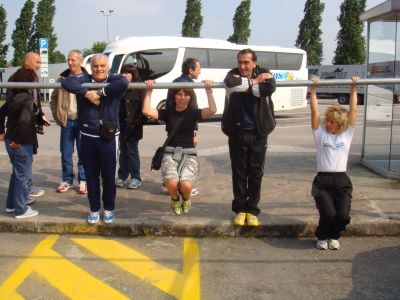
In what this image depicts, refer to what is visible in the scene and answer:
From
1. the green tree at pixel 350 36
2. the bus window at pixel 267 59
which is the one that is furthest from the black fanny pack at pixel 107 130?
the green tree at pixel 350 36

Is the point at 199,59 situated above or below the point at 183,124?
above

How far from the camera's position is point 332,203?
469 cm

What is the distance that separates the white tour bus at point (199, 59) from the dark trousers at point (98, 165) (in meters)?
12.7

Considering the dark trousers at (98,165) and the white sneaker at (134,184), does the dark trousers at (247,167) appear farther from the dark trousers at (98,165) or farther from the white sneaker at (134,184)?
the white sneaker at (134,184)

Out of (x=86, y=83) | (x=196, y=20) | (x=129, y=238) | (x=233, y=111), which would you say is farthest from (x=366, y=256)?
(x=196, y=20)

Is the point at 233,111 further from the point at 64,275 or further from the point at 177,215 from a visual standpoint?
the point at 64,275

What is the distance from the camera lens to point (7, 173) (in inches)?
301

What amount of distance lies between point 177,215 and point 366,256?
2017 millimetres

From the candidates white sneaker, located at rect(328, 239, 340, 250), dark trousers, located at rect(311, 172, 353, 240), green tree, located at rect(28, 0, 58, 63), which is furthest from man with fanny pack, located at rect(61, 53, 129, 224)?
green tree, located at rect(28, 0, 58, 63)

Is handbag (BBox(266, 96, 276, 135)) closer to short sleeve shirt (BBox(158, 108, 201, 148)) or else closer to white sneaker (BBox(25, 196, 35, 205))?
short sleeve shirt (BBox(158, 108, 201, 148))

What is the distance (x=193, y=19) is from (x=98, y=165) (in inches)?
2358

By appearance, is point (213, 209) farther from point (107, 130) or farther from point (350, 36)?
point (350, 36)

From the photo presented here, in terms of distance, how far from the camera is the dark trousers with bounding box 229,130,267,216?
489 cm

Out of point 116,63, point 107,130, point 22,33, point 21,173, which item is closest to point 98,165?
point 107,130
